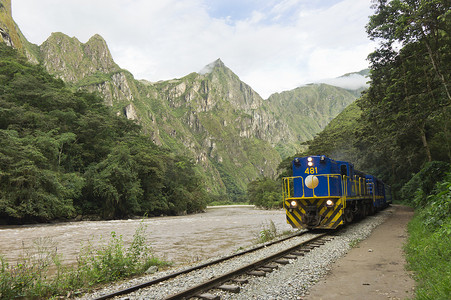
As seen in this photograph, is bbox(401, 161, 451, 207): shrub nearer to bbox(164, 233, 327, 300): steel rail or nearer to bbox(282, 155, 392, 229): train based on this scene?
bbox(282, 155, 392, 229): train

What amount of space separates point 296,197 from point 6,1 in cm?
15878

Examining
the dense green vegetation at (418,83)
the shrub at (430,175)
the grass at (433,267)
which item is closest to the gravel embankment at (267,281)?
the grass at (433,267)

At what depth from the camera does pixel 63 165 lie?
38.9 m

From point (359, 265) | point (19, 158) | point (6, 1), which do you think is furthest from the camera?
point (6, 1)

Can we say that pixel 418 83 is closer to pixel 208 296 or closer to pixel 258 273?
pixel 258 273

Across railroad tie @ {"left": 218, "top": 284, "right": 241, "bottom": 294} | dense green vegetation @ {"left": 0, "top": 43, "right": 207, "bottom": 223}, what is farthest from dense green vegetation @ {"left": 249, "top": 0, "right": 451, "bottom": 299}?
dense green vegetation @ {"left": 0, "top": 43, "right": 207, "bottom": 223}

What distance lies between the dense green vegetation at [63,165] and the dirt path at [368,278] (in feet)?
92.8

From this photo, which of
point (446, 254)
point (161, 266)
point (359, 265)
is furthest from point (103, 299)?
point (446, 254)

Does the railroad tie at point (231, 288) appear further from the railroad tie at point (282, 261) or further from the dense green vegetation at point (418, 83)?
the dense green vegetation at point (418, 83)

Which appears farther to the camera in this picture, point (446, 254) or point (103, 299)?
point (446, 254)

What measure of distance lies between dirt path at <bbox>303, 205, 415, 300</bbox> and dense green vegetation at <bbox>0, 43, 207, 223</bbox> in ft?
92.8

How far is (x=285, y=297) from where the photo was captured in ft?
16.0

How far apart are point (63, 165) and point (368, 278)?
41.5 meters

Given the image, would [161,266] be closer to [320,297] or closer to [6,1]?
[320,297]
